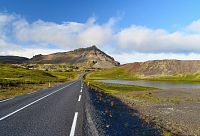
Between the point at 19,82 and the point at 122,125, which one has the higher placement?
the point at 19,82

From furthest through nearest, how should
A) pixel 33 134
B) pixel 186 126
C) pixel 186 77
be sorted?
pixel 186 77 → pixel 186 126 → pixel 33 134

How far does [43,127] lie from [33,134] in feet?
5.11

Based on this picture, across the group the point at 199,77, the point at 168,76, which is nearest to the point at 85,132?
the point at 199,77

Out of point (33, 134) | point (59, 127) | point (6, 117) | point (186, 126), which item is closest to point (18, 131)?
point (33, 134)

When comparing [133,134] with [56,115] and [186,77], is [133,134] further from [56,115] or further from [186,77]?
[186,77]

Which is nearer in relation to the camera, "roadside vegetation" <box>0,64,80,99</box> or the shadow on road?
the shadow on road

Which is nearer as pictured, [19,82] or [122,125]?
[122,125]

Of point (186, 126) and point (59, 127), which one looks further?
point (186, 126)

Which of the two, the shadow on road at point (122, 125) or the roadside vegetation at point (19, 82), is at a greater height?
the roadside vegetation at point (19, 82)

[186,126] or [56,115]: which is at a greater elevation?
[56,115]

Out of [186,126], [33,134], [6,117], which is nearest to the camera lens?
[33,134]

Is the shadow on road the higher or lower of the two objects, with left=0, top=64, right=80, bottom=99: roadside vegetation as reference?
lower

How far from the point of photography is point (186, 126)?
21.1 meters

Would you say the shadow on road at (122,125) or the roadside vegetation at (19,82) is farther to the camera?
the roadside vegetation at (19,82)
